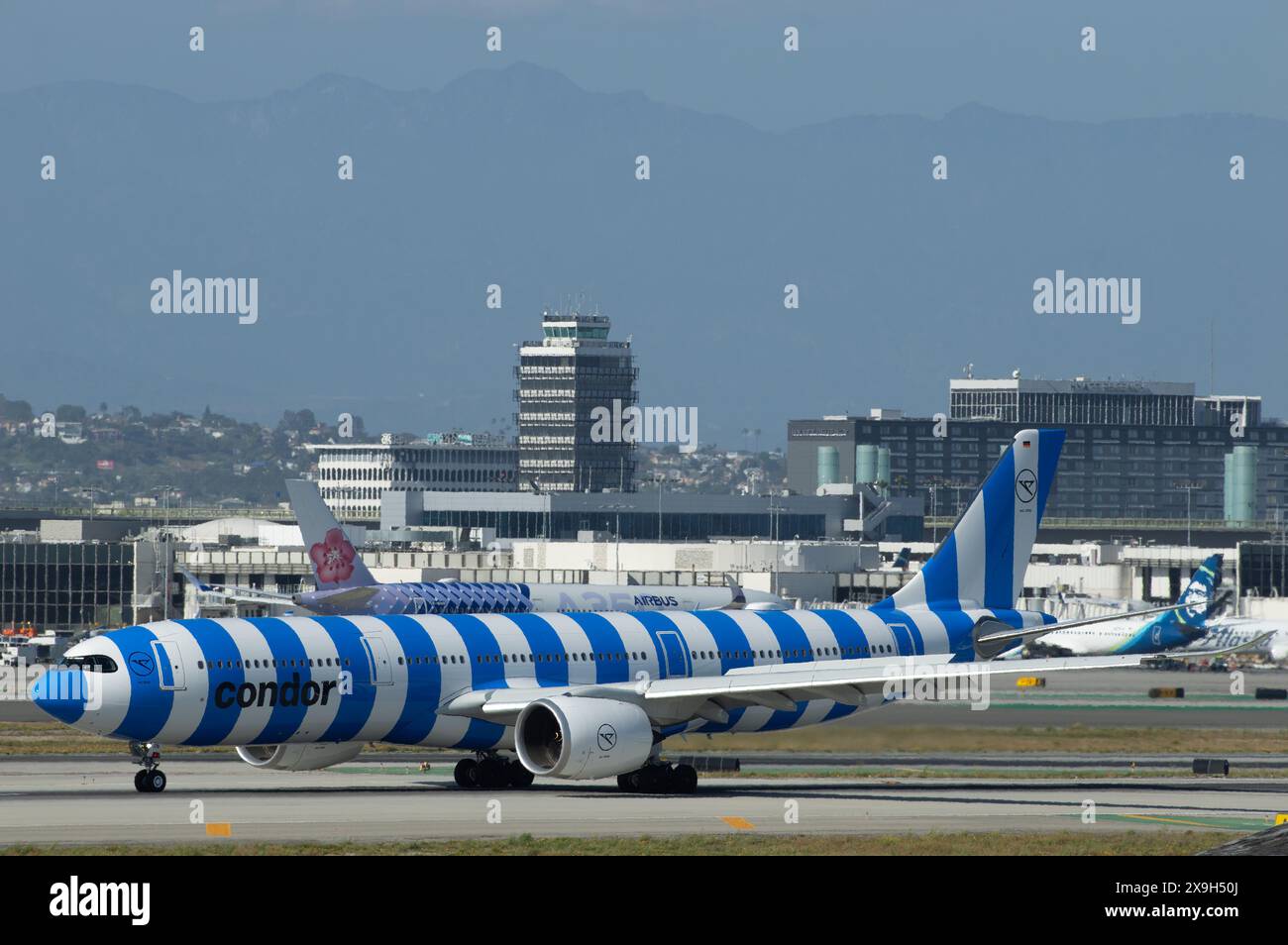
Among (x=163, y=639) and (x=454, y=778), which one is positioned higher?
(x=163, y=639)

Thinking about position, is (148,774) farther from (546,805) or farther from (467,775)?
(546,805)

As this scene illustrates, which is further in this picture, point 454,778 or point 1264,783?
point 1264,783

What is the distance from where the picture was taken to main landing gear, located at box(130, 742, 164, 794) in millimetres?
51312

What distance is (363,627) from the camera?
53000 millimetres

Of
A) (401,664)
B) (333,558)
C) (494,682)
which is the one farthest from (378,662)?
(333,558)

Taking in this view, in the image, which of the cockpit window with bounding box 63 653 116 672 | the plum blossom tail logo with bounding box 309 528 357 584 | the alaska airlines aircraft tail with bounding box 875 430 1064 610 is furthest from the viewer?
the plum blossom tail logo with bounding box 309 528 357 584

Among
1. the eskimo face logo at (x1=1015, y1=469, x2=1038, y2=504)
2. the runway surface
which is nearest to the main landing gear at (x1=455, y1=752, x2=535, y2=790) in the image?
the runway surface

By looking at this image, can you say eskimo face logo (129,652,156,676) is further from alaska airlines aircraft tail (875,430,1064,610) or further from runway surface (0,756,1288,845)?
alaska airlines aircraft tail (875,430,1064,610)

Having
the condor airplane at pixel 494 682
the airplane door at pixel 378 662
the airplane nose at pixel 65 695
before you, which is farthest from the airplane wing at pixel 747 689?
the airplane nose at pixel 65 695

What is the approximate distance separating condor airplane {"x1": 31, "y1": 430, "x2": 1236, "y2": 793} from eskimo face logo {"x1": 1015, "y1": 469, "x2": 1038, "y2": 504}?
6.24m
